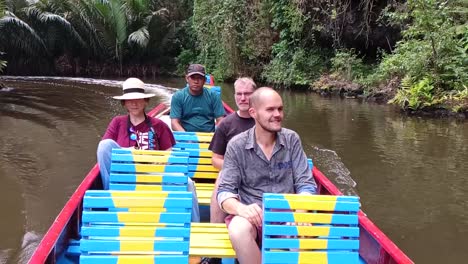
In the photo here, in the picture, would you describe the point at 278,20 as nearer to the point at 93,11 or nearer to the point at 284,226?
the point at 93,11

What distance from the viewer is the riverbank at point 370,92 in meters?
11.3

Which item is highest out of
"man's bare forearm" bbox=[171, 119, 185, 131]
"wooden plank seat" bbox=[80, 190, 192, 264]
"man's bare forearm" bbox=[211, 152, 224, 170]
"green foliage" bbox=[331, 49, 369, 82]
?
"green foliage" bbox=[331, 49, 369, 82]

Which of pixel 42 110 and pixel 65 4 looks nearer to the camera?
pixel 42 110

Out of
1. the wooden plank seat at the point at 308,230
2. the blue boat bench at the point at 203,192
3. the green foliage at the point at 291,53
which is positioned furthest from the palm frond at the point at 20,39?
the wooden plank seat at the point at 308,230

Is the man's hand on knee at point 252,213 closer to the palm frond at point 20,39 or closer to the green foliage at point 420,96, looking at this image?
the green foliage at point 420,96

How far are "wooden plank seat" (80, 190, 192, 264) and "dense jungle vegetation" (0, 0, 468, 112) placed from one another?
9876 mm

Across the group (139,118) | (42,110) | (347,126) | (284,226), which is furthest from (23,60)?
(284,226)

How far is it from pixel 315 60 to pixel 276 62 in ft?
4.98

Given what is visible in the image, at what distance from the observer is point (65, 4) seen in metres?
23.7

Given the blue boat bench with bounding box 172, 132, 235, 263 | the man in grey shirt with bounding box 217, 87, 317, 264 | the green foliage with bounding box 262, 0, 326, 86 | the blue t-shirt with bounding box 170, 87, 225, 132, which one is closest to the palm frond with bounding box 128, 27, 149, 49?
the green foliage with bounding box 262, 0, 326, 86

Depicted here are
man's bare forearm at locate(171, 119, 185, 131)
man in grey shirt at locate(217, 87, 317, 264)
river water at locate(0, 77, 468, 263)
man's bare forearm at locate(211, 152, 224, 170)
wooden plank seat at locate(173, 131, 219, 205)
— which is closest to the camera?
man in grey shirt at locate(217, 87, 317, 264)

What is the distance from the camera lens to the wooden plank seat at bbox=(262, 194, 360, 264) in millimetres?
2691

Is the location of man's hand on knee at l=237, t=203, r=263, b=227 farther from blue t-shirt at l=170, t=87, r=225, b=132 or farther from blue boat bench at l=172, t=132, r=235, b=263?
blue t-shirt at l=170, t=87, r=225, b=132

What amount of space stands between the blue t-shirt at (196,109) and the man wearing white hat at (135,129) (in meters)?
1.68
